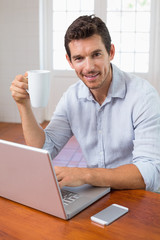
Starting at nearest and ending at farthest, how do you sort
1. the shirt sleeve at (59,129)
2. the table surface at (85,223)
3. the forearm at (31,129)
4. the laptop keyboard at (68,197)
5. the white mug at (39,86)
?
1. the table surface at (85,223)
2. the laptop keyboard at (68,197)
3. the white mug at (39,86)
4. the forearm at (31,129)
5. the shirt sleeve at (59,129)

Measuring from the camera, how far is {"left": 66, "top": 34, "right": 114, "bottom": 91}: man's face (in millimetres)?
1536

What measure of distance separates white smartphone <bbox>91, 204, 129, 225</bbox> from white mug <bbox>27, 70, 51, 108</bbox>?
1.56 ft

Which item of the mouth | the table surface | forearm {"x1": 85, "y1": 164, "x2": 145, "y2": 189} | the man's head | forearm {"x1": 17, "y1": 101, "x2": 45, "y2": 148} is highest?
the man's head

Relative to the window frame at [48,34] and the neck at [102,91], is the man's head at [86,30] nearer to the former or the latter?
the neck at [102,91]

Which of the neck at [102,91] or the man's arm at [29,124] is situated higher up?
the neck at [102,91]

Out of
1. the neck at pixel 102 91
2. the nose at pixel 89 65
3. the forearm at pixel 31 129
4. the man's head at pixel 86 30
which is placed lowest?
the forearm at pixel 31 129

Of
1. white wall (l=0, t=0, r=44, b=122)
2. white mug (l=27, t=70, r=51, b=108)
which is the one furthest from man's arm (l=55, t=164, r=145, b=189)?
white wall (l=0, t=0, r=44, b=122)

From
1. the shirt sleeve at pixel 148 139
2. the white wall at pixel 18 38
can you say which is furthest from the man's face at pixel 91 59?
the white wall at pixel 18 38

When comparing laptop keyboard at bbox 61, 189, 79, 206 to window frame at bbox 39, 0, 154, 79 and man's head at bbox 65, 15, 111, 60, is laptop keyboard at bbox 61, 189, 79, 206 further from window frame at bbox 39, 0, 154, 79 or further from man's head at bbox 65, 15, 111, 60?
window frame at bbox 39, 0, 154, 79

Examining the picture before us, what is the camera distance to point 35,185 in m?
1.05

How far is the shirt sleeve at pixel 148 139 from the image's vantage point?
1.36 m

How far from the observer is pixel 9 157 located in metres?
1.06

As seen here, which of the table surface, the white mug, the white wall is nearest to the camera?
the table surface

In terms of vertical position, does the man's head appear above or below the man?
above
